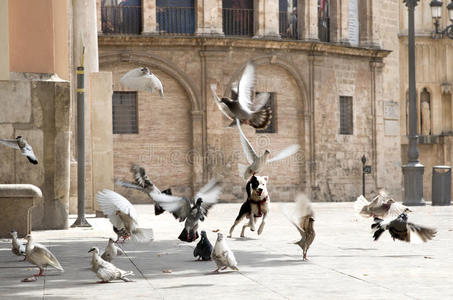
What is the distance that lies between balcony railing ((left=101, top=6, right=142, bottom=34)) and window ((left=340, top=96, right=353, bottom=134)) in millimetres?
9006

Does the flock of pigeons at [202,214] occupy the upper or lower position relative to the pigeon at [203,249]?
upper

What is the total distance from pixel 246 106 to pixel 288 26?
25.4 m

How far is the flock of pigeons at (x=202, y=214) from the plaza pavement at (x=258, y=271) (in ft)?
0.63

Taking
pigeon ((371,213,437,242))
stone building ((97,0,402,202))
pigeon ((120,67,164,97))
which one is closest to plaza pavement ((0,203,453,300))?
pigeon ((371,213,437,242))

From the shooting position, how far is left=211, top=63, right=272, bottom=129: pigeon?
11.5 metres

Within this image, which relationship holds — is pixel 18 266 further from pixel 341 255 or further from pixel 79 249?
pixel 341 255

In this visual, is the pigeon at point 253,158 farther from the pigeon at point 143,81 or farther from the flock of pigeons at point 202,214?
the pigeon at point 143,81

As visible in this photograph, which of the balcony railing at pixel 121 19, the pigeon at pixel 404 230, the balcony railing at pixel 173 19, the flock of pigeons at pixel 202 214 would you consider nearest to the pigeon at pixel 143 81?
the flock of pigeons at pixel 202 214

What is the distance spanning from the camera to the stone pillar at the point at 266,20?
115ft

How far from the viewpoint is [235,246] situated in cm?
1277

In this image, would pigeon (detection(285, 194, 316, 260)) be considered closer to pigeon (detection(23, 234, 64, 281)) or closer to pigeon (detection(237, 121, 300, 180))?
pigeon (detection(237, 121, 300, 180))

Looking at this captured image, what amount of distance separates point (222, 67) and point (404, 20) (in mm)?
14575

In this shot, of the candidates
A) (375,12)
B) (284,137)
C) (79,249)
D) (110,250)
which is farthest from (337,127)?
(110,250)

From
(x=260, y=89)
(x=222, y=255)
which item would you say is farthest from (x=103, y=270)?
(x=260, y=89)
